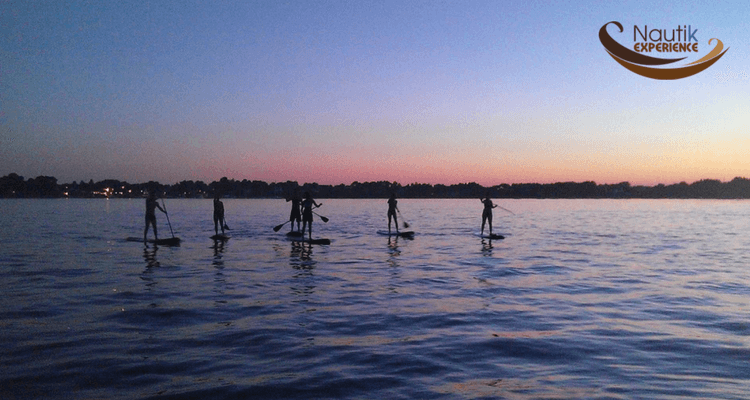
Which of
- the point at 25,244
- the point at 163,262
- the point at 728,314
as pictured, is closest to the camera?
the point at 728,314

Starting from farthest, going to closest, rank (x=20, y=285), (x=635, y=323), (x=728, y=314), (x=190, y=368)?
(x=20, y=285)
(x=728, y=314)
(x=635, y=323)
(x=190, y=368)

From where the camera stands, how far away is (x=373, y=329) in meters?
8.84

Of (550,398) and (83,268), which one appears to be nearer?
(550,398)

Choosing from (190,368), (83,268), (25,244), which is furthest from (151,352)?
(25,244)

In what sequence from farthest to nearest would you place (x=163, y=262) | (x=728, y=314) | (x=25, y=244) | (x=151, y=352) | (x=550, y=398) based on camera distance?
(x=25, y=244) < (x=163, y=262) < (x=728, y=314) < (x=151, y=352) < (x=550, y=398)

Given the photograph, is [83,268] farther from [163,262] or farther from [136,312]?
[136,312]

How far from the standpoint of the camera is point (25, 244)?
24.6 m

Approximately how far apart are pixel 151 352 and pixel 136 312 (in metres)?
3.13

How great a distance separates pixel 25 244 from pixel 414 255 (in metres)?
20.2

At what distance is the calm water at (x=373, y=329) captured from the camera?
612 cm

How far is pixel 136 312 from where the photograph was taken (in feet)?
32.9

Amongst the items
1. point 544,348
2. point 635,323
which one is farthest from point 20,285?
point 635,323

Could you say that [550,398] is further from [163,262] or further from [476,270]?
[163,262]

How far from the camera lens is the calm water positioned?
612 cm
